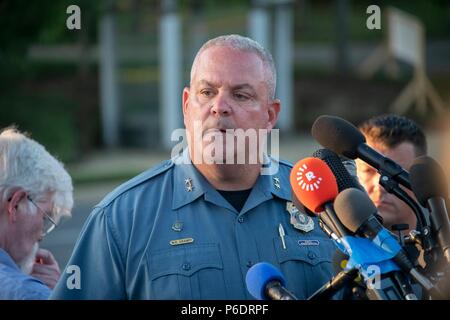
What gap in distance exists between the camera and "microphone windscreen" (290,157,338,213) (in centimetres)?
277

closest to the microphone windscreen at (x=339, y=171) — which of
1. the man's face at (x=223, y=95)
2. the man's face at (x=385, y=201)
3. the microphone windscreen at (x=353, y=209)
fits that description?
the microphone windscreen at (x=353, y=209)

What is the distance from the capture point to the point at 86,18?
1680 cm

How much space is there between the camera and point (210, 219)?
3.51 meters

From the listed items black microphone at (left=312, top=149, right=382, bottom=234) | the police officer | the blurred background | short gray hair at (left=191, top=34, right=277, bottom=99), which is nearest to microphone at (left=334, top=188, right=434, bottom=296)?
black microphone at (left=312, top=149, right=382, bottom=234)

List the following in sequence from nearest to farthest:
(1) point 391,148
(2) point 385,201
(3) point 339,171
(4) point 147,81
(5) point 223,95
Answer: (3) point 339,171, (5) point 223,95, (2) point 385,201, (1) point 391,148, (4) point 147,81

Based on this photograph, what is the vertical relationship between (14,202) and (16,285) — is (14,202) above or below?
above

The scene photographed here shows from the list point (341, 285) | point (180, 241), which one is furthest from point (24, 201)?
point (341, 285)

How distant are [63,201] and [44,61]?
19.8 m

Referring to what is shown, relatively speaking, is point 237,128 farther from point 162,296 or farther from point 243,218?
point 162,296

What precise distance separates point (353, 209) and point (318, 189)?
169 millimetres

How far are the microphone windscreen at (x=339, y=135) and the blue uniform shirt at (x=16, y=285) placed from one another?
118 cm

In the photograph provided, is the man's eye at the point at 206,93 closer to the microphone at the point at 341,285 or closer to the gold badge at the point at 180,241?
the gold badge at the point at 180,241

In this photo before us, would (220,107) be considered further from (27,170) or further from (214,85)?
(27,170)

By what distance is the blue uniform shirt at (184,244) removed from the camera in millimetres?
3318
